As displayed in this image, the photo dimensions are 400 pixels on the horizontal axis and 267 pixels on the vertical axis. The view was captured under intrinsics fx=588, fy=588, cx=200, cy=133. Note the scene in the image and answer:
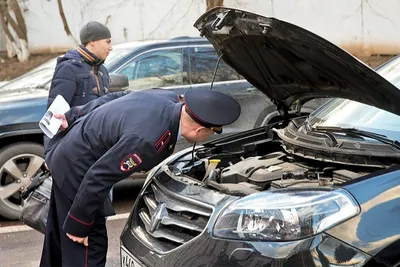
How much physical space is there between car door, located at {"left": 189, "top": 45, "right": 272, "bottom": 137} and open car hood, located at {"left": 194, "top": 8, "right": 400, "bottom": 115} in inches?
98.8

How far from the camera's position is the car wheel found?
562 centimetres

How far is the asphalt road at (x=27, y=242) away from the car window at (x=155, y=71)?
130 centimetres

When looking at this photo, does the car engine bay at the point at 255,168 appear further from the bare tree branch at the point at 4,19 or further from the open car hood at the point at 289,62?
the bare tree branch at the point at 4,19

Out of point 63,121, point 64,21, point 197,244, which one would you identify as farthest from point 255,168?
point 64,21

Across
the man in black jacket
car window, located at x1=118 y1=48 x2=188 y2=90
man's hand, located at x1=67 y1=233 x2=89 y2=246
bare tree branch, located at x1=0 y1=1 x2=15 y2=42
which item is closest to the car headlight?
man's hand, located at x1=67 y1=233 x2=89 y2=246

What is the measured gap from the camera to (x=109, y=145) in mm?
3115

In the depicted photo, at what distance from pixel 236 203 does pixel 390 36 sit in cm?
1714

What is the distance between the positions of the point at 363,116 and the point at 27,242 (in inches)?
128

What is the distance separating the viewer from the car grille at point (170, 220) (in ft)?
8.97

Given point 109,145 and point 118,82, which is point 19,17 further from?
point 109,145

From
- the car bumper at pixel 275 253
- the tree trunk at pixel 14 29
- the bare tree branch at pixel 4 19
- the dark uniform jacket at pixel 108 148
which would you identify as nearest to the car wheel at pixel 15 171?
the dark uniform jacket at pixel 108 148

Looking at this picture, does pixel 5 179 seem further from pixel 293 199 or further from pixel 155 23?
pixel 155 23

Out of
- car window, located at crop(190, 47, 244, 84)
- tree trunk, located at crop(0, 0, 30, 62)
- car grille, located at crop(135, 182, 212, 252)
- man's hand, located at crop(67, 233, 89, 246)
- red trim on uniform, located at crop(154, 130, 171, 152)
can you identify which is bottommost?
tree trunk, located at crop(0, 0, 30, 62)

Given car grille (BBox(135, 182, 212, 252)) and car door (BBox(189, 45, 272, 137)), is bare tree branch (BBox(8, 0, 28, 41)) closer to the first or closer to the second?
car door (BBox(189, 45, 272, 137))
